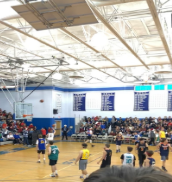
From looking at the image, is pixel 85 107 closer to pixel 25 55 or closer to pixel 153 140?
pixel 153 140

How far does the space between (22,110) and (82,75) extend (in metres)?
7.70

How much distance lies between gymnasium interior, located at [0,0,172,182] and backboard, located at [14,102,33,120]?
3.2 inches

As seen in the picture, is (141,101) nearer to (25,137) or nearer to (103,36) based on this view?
(25,137)

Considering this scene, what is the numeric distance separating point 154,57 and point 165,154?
8801 mm

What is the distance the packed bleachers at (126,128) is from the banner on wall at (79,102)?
7.32 ft

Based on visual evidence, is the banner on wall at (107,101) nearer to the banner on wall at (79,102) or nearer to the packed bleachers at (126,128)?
the packed bleachers at (126,128)

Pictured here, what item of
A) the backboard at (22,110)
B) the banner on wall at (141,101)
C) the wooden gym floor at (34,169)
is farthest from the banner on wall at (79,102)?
the wooden gym floor at (34,169)

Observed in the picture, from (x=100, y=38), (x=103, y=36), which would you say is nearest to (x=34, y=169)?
(x=100, y=38)

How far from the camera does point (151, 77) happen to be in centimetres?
2656

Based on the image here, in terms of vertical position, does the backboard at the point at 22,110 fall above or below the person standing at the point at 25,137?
above

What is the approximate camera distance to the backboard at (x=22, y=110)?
1942cm

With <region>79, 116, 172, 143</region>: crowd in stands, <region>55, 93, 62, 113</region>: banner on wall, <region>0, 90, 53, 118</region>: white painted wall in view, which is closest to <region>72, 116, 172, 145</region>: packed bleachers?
<region>79, 116, 172, 143</region>: crowd in stands

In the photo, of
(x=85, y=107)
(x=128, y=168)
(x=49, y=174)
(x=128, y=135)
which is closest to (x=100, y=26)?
(x=49, y=174)

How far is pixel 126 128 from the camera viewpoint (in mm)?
25781
